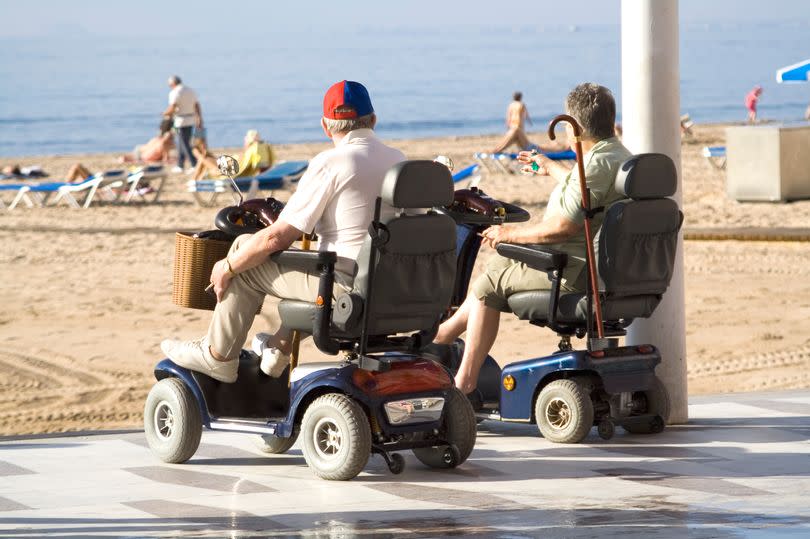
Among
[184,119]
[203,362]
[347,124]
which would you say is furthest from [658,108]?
[184,119]

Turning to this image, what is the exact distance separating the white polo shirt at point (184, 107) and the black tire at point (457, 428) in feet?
61.4

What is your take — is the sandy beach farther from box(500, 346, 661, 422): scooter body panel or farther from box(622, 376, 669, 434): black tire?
box(500, 346, 661, 422): scooter body panel

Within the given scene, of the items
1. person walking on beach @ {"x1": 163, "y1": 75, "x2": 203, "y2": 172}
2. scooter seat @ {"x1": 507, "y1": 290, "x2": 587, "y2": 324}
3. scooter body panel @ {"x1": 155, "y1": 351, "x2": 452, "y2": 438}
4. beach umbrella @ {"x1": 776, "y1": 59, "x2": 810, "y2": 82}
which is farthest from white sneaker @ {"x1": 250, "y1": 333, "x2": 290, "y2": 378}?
person walking on beach @ {"x1": 163, "y1": 75, "x2": 203, "y2": 172}

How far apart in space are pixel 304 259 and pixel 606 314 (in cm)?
130

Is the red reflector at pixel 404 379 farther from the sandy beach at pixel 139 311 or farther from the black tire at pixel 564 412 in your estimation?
the sandy beach at pixel 139 311

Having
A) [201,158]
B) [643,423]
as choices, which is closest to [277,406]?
[643,423]

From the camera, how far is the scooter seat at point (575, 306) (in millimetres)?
6273

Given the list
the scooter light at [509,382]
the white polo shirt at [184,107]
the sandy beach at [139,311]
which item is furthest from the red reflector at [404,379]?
the white polo shirt at [184,107]

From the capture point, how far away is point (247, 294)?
234 inches

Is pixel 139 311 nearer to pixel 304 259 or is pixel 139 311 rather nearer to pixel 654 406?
pixel 654 406

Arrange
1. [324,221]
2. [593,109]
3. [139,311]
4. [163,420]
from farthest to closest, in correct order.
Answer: [139,311] < [593,109] < [163,420] < [324,221]

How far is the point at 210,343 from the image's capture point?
6.05 m

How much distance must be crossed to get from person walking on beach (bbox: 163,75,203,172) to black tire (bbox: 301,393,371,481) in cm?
1852

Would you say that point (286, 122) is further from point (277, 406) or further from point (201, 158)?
point (277, 406)
